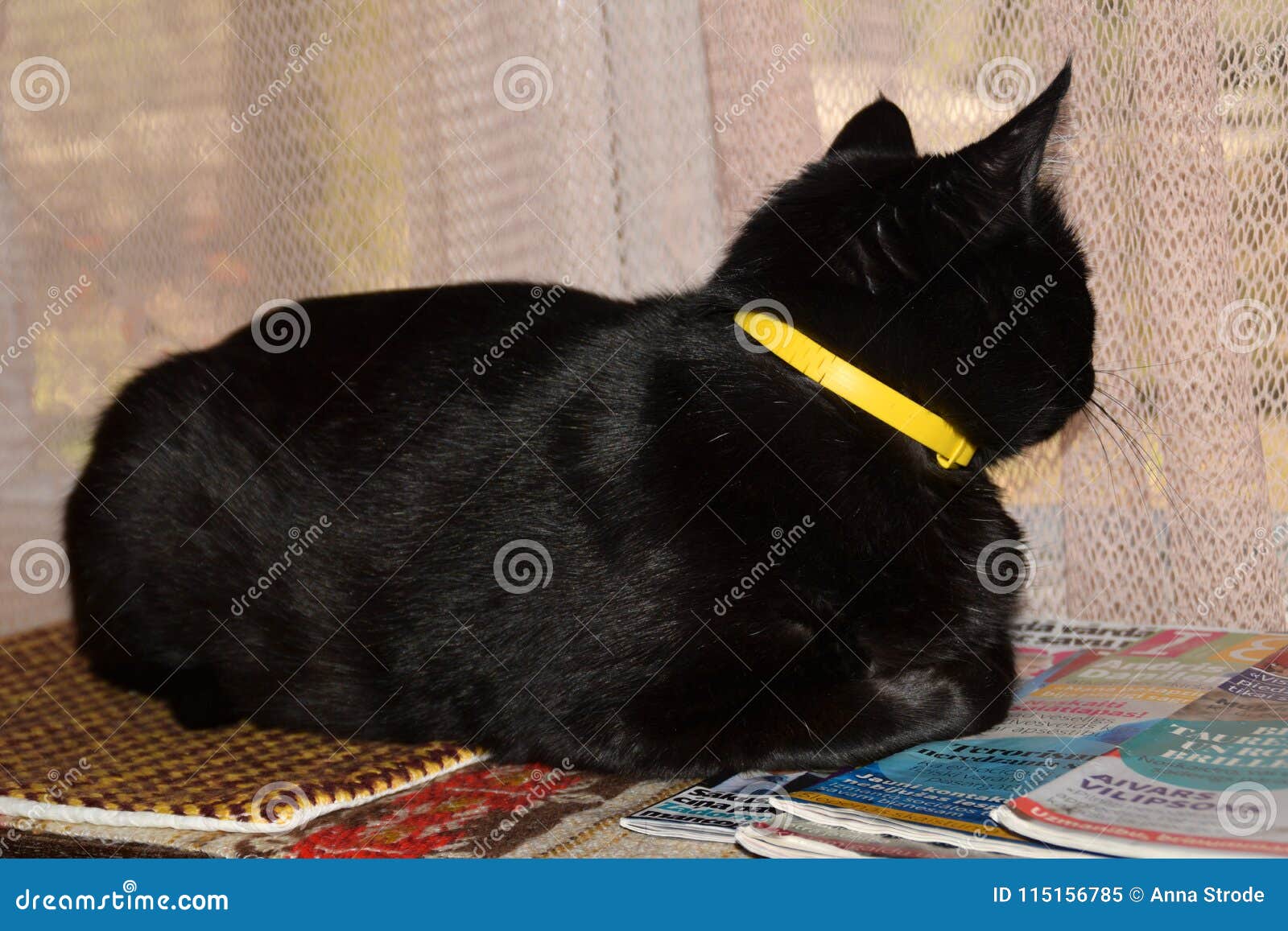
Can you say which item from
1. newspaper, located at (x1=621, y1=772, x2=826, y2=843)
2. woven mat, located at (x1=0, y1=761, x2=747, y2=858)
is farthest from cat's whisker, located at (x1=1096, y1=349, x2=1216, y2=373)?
woven mat, located at (x1=0, y1=761, x2=747, y2=858)

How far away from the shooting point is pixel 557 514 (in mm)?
1109

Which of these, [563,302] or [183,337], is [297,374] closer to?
[563,302]

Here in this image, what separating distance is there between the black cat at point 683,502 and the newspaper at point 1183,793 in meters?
0.15

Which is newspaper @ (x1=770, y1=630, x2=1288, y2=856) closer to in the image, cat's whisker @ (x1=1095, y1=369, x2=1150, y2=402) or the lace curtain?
the lace curtain

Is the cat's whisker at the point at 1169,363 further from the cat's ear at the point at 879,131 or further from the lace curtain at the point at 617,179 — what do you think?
the cat's ear at the point at 879,131

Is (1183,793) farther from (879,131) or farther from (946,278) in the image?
(879,131)

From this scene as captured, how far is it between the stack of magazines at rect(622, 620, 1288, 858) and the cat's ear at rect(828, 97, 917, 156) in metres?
0.60

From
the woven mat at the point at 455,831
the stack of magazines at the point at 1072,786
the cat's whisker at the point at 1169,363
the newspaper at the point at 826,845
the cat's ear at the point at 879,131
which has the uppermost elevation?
the cat's ear at the point at 879,131

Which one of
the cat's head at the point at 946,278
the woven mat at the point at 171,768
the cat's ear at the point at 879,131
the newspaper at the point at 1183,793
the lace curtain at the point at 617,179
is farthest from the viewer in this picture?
the lace curtain at the point at 617,179

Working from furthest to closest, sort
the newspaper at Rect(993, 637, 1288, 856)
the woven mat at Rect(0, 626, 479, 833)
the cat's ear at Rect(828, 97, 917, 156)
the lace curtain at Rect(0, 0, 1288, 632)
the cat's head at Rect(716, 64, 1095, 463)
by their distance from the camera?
1. the lace curtain at Rect(0, 0, 1288, 632)
2. the cat's ear at Rect(828, 97, 917, 156)
3. the woven mat at Rect(0, 626, 479, 833)
4. the cat's head at Rect(716, 64, 1095, 463)
5. the newspaper at Rect(993, 637, 1288, 856)

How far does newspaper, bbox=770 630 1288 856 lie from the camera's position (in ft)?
2.95

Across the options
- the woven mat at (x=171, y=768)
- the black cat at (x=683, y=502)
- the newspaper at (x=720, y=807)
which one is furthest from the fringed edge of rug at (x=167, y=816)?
the newspaper at (x=720, y=807)

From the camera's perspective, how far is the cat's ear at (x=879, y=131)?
1.20 m

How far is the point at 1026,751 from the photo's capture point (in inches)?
41.3
